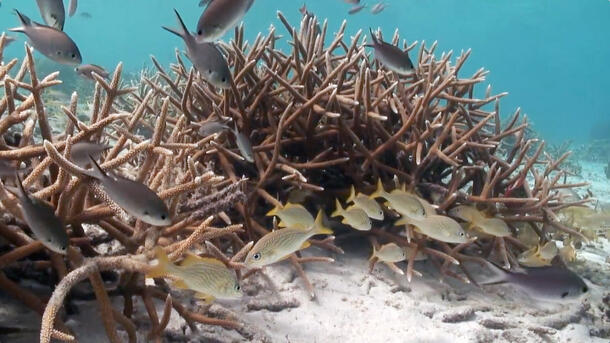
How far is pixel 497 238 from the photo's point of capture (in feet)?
12.9

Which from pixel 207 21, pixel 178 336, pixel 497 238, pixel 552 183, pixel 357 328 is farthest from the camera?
pixel 552 183

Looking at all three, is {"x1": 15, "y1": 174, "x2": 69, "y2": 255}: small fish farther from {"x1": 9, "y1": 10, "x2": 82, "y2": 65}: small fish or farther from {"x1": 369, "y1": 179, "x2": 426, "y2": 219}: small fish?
{"x1": 369, "y1": 179, "x2": 426, "y2": 219}: small fish

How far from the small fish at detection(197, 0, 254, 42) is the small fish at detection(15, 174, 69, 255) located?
143 cm

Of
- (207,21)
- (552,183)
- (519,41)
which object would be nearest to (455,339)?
(552,183)

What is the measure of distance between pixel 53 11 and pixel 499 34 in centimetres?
13254

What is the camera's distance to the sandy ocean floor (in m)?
2.76

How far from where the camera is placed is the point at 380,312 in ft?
10.5

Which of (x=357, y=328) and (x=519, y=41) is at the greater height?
(x=519, y=41)

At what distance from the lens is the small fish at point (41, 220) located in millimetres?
1669

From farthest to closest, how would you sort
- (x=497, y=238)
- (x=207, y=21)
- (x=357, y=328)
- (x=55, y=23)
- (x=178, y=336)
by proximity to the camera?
(x=497, y=238), (x=55, y=23), (x=357, y=328), (x=207, y=21), (x=178, y=336)

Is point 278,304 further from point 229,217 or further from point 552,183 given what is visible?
point 552,183

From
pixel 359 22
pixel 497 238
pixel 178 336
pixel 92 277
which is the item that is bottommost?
pixel 178 336

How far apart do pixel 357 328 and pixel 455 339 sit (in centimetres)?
70

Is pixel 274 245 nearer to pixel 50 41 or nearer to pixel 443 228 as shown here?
pixel 443 228
